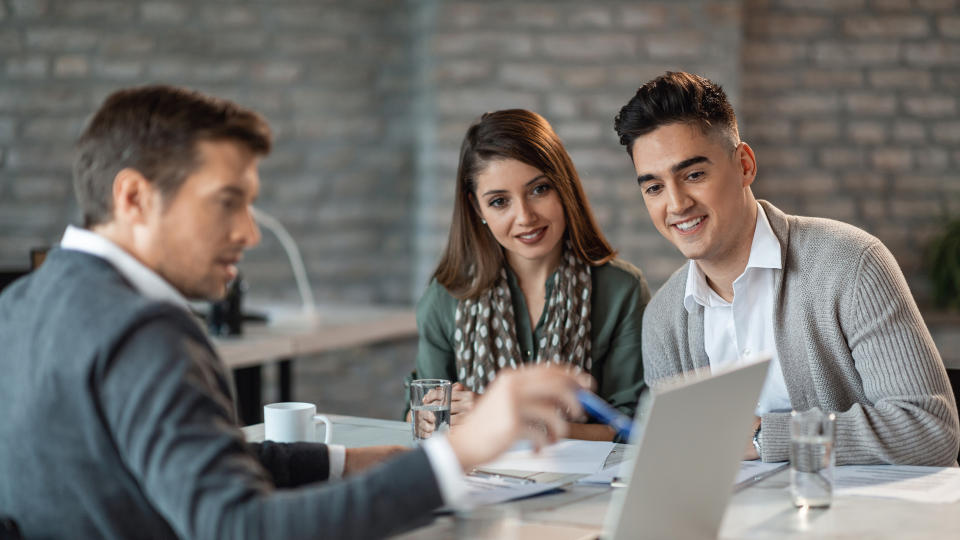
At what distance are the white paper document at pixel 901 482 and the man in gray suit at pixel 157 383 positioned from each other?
589 millimetres

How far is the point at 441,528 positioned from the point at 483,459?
0.92 ft

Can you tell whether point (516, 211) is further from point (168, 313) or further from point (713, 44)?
point (713, 44)

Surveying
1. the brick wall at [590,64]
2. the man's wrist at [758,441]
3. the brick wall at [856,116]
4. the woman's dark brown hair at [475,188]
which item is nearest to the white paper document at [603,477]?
the man's wrist at [758,441]

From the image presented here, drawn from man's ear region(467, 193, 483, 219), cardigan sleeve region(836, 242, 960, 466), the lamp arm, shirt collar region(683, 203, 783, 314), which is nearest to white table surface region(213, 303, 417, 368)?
the lamp arm

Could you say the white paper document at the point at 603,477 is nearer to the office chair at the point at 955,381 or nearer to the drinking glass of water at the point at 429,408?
the drinking glass of water at the point at 429,408

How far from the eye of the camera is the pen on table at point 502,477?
146cm

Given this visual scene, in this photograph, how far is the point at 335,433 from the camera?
Result: 1854mm

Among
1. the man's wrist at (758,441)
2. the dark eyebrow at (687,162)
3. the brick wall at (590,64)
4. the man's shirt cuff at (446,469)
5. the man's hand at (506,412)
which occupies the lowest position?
the man's wrist at (758,441)

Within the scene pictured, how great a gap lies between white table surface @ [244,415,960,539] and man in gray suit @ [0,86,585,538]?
0.24 metres

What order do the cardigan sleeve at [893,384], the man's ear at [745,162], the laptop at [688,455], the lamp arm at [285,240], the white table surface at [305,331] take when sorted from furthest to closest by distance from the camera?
the lamp arm at [285,240]
the white table surface at [305,331]
the man's ear at [745,162]
the cardigan sleeve at [893,384]
the laptop at [688,455]

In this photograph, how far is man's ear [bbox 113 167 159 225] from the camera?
3.46 ft

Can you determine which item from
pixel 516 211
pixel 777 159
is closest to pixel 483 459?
pixel 516 211

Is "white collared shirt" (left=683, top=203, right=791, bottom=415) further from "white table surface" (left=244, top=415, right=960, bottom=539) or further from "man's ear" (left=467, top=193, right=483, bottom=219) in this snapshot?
"man's ear" (left=467, top=193, right=483, bottom=219)

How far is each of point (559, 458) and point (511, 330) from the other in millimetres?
650
